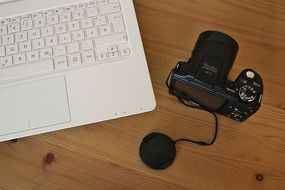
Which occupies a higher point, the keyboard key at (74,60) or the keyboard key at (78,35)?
the keyboard key at (78,35)

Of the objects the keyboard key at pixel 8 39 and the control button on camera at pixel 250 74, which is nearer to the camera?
the control button on camera at pixel 250 74

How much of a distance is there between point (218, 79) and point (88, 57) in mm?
241

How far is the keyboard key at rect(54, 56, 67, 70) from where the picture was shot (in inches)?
24.0

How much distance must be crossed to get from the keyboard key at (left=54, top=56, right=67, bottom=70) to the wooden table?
116mm

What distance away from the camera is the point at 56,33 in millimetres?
628

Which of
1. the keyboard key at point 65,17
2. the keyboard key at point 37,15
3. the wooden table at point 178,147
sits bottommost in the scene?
the wooden table at point 178,147

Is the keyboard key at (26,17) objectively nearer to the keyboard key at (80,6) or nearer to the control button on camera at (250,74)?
the keyboard key at (80,6)

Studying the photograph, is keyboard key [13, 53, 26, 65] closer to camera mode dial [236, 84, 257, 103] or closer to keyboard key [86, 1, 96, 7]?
keyboard key [86, 1, 96, 7]

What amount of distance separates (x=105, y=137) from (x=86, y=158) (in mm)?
49

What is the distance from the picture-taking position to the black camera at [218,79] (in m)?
0.50

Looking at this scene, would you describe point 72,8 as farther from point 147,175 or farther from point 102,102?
point 147,175

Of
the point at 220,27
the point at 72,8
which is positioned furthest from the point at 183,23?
the point at 72,8

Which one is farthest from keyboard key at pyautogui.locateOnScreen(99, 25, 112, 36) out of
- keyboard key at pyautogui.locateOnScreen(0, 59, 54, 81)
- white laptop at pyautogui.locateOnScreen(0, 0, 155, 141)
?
keyboard key at pyautogui.locateOnScreen(0, 59, 54, 81)

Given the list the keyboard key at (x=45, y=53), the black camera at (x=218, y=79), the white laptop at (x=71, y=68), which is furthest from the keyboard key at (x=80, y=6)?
the black camera at (x=218, y=79)
